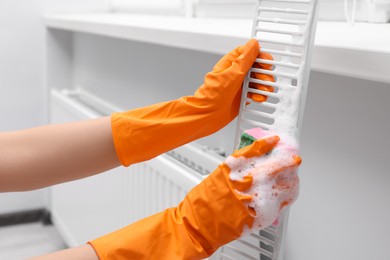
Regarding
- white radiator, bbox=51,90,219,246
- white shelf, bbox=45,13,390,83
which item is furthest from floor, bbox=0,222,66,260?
white shelf, bbox=45,13,390,83

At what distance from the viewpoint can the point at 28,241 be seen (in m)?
2.07

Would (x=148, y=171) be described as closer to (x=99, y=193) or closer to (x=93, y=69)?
(x=99, y=193)

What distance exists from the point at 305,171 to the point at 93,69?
4.03 feet

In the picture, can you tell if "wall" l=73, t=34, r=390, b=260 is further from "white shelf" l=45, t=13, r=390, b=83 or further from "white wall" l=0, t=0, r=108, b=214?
"white wall" l=0, t=0, r=108, b=214

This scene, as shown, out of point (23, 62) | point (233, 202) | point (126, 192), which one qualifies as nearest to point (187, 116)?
point (233, 202)

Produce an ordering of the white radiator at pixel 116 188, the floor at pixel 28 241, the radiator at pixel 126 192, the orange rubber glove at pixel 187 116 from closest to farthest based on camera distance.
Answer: the orange rubber glove at pixel 187 116
the radiator at pixel 126 192
the white radiator at pixel 116 188
the floor at pixel 28 241

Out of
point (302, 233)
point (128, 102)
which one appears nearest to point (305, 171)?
point (302, 233)

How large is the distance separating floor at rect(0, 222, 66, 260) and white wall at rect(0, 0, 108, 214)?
0.11m

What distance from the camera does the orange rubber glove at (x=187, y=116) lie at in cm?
75

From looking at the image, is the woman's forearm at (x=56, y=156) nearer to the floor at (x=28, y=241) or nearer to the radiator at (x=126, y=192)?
the radiator at (x=126, y=192)

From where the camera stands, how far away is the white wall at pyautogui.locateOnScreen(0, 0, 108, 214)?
2045 millimetres

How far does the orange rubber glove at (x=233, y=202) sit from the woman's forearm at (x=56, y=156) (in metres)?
0.17

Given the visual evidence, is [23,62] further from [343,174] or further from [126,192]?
[343,174]

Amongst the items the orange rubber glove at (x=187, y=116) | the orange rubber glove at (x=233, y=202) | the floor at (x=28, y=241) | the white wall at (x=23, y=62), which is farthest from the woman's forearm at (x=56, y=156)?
the white wall at (x=23, y=62)
